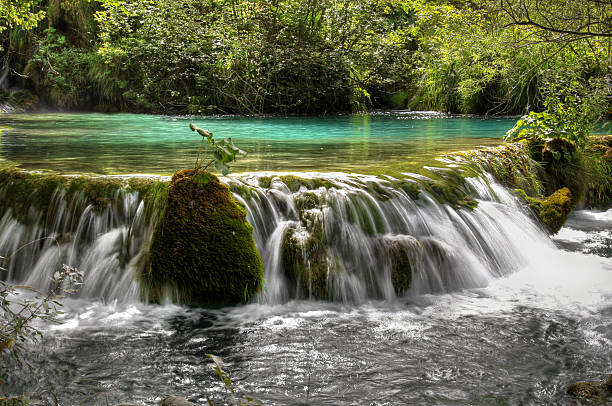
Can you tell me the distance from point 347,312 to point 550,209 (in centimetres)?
→ 387

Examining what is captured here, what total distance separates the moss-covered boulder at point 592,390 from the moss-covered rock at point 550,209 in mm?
4123

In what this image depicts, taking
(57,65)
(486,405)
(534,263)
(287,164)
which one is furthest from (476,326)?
(57,65)

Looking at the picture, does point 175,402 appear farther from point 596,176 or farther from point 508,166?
point 596,176

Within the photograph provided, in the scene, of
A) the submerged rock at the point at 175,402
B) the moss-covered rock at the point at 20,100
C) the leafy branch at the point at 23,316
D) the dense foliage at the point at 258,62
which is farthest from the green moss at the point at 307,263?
the moss-covered rock at the point at 20,100

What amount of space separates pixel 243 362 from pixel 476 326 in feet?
5.72

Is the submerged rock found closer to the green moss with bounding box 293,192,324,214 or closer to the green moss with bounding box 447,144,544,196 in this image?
the green moss with bounding box 293,192,324,214

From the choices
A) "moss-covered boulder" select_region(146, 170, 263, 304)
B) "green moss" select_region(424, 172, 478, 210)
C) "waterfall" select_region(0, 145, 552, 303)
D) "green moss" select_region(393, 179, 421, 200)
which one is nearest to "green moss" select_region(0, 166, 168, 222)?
"waterfall" select_region(0, 145, 552, 303)

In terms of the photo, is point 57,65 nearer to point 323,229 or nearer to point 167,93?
point 167,93

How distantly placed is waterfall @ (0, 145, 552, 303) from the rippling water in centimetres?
19

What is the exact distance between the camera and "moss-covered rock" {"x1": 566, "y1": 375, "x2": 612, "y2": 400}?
9.36ft

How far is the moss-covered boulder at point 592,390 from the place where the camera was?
9.36ft

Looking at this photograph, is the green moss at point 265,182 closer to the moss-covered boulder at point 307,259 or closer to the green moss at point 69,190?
the moss-covered boulder at point 307,259

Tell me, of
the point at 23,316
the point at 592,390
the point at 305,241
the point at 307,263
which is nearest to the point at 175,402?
the point at 23,316

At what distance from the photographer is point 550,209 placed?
7027 mm
